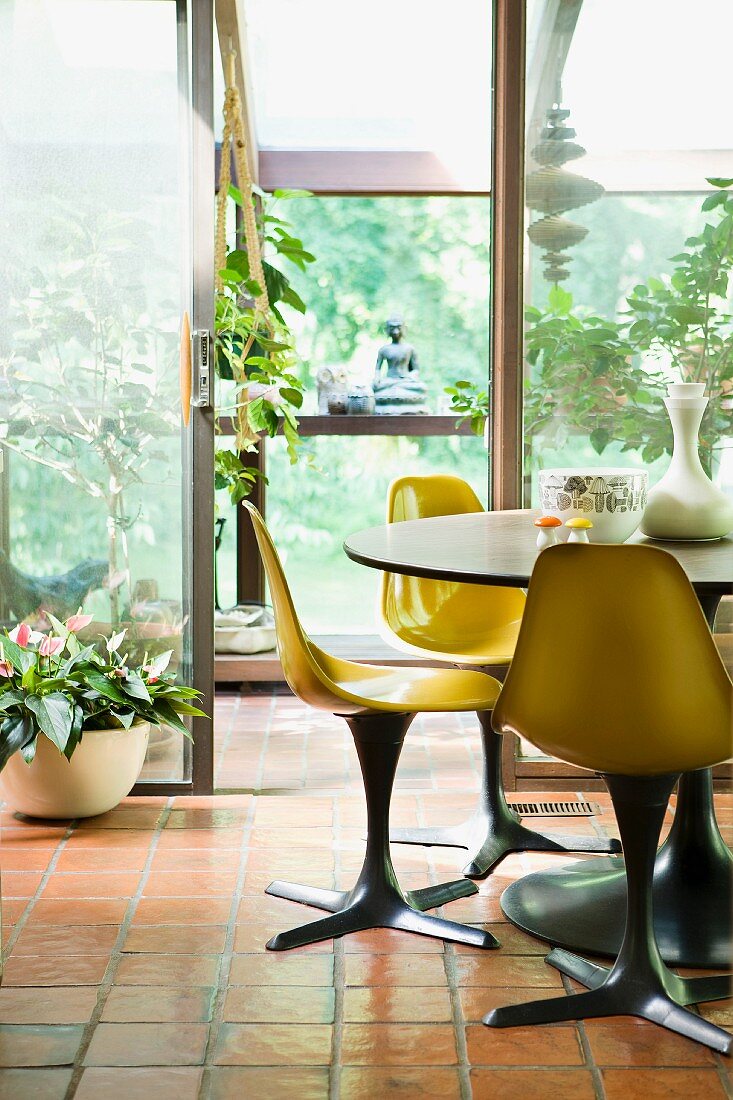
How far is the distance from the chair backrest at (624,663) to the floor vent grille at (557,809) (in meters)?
1.25

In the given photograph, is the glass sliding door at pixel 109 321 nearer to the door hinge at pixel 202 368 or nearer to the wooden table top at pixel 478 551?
the door hinge at pixel 202 368

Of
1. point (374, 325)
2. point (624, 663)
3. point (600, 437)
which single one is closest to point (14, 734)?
point (624, 663)

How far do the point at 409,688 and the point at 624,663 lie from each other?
689 millimetres

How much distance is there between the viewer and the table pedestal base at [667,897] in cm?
239

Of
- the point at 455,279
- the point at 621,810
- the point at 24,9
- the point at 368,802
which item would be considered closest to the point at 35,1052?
the point at 368,802

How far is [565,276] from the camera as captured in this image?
3.35m

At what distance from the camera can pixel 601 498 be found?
92.0 inches

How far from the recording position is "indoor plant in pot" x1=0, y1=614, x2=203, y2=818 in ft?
9.60

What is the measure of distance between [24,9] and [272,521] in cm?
253

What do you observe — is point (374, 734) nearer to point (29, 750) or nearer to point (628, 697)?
point (628, 697)

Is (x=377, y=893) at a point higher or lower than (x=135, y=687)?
lower

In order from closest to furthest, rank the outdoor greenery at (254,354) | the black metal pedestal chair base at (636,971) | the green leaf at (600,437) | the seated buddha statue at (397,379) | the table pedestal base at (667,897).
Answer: the black metal pedestal chair base at (636,971), the table pedestal base at (667,897), the green leaf at (600,437), the outdoor greenery at (254,354), the seated buddha statue at (397,379)

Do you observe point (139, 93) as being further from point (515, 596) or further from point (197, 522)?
point (515, 596)

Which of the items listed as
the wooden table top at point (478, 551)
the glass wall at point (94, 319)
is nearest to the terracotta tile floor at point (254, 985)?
the glass wall at point (94, 319)
